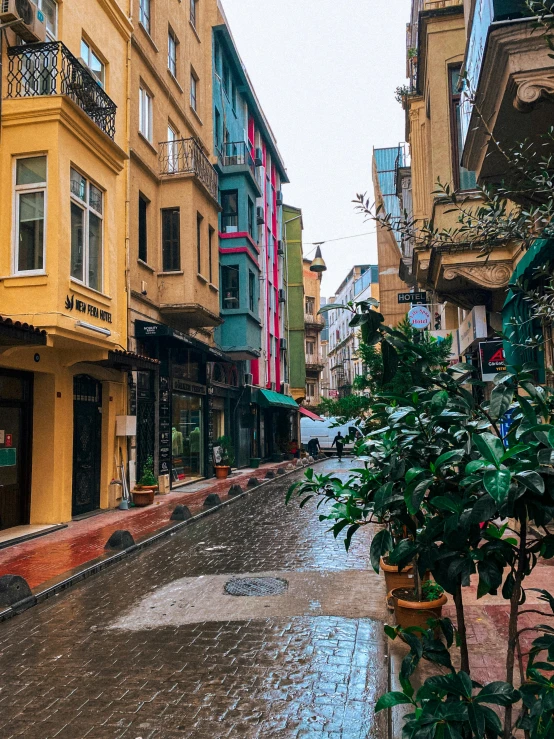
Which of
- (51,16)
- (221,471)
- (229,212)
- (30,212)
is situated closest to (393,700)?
(30,212)

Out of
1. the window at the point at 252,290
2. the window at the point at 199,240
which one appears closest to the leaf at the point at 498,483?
the window at the point at 199,240

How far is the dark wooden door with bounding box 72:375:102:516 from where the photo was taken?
42.7 feet

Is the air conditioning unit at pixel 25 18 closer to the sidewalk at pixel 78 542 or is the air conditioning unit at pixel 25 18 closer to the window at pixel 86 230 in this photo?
the window at pixel 86 230

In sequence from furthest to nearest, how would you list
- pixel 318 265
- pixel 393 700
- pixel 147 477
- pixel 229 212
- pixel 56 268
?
1. pixel 318 265
2. pixel 229 212
3. pixel 147 477
4. pixel 56 268
5. pixel 393 700

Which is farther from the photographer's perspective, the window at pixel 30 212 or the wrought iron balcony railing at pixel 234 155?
the wrought iron balcony railing at pixel 234 155

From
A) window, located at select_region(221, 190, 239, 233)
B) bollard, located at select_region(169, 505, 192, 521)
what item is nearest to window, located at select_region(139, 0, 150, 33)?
window, located at select_region(221, 190, 239, 233)

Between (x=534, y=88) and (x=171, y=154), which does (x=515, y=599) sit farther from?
(x=171, y=154)

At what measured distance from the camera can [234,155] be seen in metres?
26.5

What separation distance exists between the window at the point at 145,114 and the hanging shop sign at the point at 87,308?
669 centimetres

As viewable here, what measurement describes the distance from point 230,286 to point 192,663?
20372 millimetres

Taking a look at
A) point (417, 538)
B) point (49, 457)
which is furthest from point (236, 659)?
point (49, 457)

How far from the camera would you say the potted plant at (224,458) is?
72.5 feet

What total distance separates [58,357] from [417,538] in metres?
10.9

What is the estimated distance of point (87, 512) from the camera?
1331 centimetres
